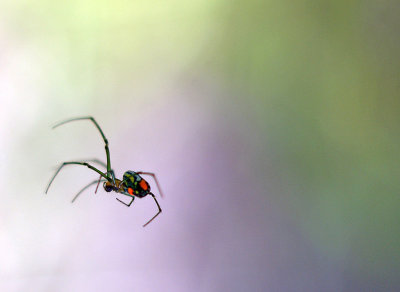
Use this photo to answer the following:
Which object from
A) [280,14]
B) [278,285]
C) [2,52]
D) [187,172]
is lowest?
[278,285]

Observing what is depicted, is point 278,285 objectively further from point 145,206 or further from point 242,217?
point 145,206

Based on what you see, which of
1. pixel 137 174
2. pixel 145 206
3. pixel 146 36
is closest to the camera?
pixel 137 174

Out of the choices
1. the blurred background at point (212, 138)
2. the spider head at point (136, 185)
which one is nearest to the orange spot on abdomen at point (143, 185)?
the spider head at point (136, 185)

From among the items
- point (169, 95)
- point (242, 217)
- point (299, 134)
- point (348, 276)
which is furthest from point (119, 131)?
point (348, 276)

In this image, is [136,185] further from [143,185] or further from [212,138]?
[212,138]

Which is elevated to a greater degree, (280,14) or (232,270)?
(280,14)

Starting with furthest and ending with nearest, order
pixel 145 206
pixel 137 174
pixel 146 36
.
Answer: pixel 146 36
pixel 145 206
pixel 137 174
